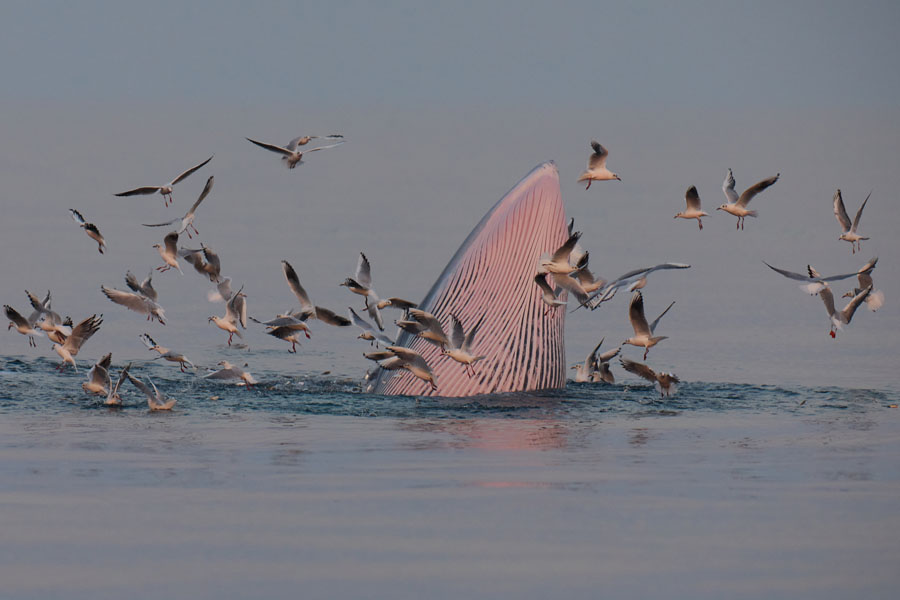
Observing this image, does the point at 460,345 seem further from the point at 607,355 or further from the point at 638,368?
the point at 607,355

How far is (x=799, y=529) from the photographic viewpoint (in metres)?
9.16

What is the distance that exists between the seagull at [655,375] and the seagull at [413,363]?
7.15 feet

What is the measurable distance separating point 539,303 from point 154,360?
20.1 feet

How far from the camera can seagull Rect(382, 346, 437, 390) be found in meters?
15.5

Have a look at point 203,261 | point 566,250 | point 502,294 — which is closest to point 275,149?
point 203,261

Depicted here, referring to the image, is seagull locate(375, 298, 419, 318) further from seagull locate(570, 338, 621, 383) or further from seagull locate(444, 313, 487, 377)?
seagull locate(570, 338, 621, 383)

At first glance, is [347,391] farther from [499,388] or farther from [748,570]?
[748,570]

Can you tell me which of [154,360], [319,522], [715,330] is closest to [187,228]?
[154,360]

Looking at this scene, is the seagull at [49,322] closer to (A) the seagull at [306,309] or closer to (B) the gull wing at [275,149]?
(A) the seagull at [306,309]

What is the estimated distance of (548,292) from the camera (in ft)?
53.5

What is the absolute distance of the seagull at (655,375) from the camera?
51.8 ft

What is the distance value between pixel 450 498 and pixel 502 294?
704cm

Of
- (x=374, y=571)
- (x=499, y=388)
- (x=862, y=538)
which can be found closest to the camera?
(x=374, y=571)

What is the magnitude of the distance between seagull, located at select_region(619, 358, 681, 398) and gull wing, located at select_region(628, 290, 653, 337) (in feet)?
1.21
